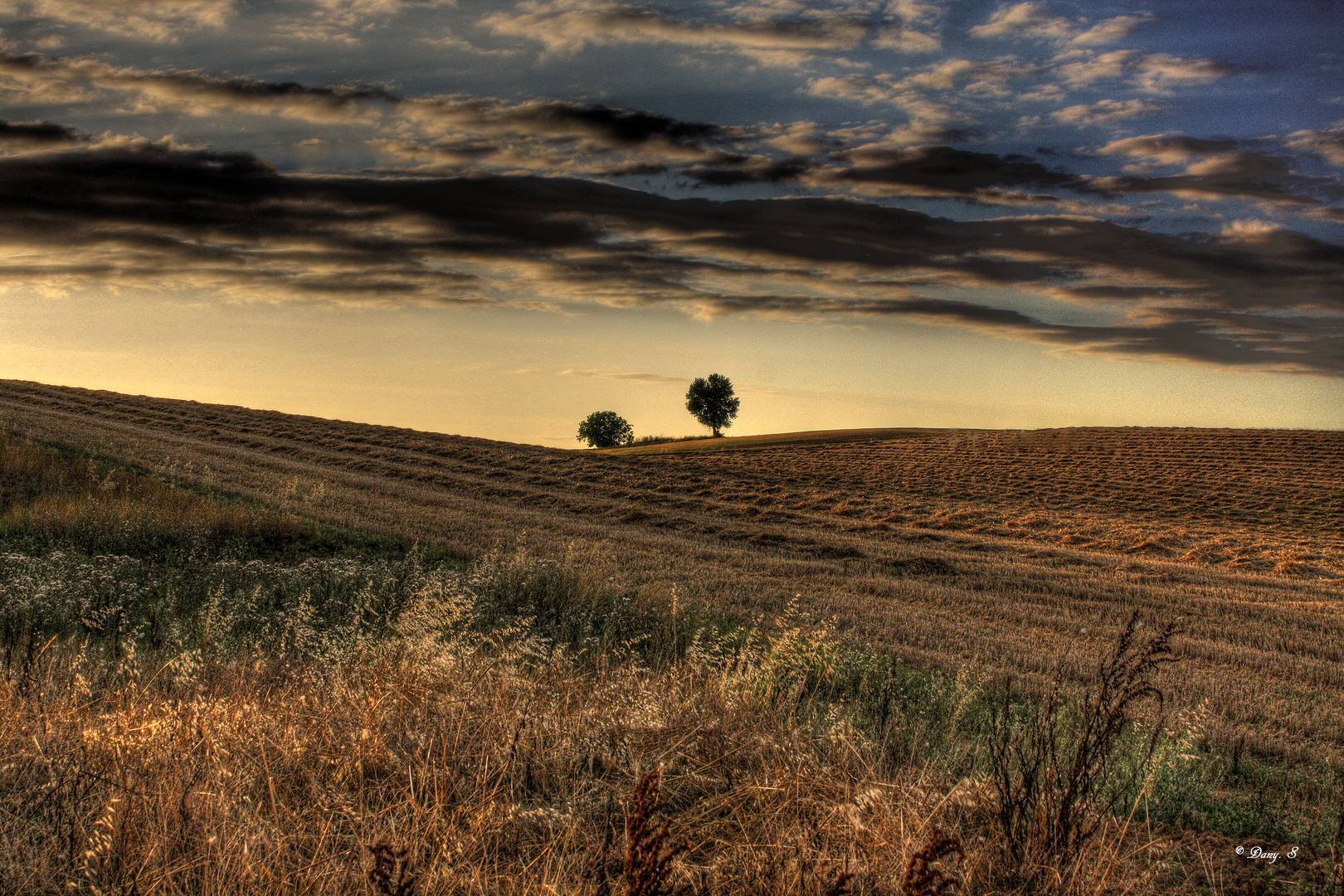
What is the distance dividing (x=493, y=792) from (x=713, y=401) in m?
86.3

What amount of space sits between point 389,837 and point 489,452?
33.5m

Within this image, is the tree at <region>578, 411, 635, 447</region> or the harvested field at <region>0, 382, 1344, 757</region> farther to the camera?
the tree at <region>578, 411, 635, 447</region>

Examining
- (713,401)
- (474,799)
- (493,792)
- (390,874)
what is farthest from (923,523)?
(713,401)

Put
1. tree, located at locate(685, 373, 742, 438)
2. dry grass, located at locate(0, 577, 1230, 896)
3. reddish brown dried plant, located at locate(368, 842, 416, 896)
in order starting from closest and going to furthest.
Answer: reddish brown dried plant, located at locate(368, 842, 416, 896) → dry grass, located at locate(0, 577, 1230, 896) → tree, located at locate(685, 373, 742, 438)

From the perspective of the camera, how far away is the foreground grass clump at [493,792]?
3078 mm

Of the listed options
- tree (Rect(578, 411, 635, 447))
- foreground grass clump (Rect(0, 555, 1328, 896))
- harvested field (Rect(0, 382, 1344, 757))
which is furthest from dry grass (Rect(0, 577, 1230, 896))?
tree (Rect(578, 411, 635, 447))

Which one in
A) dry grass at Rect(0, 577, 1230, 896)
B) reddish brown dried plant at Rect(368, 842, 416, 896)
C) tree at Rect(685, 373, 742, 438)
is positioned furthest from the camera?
tree at Rect(685, 373, 742, 438)

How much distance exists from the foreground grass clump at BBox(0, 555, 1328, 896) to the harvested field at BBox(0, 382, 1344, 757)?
532 cm

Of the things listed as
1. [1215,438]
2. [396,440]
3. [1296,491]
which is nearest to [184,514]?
[396,440]

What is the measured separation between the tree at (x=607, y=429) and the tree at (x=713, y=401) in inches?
→ 307

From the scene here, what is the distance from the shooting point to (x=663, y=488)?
29.6m

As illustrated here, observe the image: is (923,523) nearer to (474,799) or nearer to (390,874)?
(474,799)

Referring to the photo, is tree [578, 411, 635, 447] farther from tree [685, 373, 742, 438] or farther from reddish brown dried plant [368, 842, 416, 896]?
reddish brown dried plant [368, 842, 416, 896]

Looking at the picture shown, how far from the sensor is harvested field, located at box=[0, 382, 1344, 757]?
1139 centimetres
